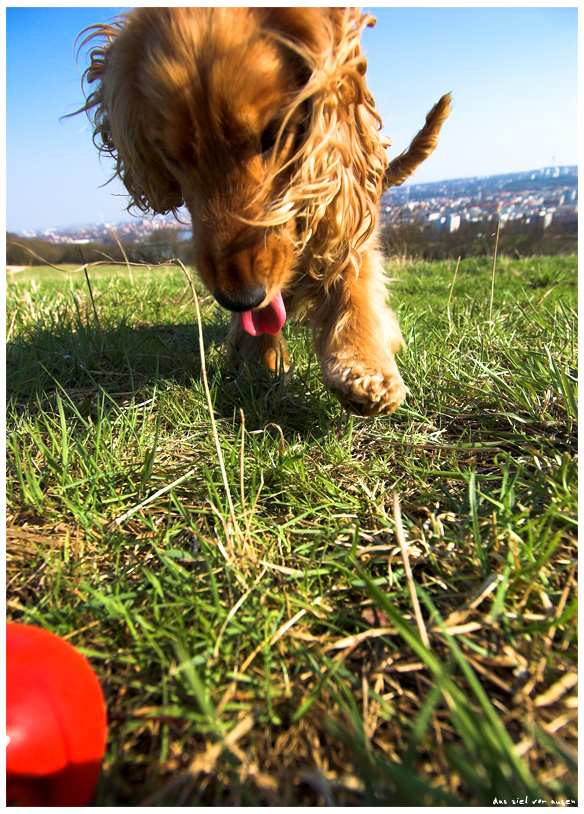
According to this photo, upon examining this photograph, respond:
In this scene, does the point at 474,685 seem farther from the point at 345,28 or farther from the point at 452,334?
the point at 452,334

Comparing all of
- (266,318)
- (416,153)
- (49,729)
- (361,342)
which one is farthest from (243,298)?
(416,153)

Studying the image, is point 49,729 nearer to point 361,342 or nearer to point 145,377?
point 361,342

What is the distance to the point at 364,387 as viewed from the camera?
1502mm

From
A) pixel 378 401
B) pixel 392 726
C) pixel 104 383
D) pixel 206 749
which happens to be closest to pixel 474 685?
pixel 392 726

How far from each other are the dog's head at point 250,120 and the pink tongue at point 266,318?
17cm

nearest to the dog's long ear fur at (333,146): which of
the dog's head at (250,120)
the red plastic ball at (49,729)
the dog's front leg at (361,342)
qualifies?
the dog's head at (250,120)

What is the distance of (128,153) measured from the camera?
1.72 m

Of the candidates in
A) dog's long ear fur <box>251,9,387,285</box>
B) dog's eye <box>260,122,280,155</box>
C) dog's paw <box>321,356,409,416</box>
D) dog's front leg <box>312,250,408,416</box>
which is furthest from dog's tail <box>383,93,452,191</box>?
dog's paw <box>321,356,409,416</box>

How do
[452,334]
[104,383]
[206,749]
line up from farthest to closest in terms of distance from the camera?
[452,334]
[104,383]
[206,749]

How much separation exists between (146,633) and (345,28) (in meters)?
1.60

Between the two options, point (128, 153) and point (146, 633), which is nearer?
point (146, 633)

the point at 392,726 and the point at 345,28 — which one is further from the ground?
the point at 345,28

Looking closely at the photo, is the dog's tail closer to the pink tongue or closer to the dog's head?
the dog's head

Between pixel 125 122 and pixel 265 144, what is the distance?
535 mm
